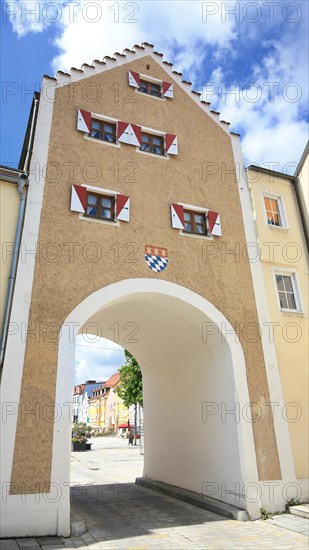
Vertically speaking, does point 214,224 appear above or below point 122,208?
above

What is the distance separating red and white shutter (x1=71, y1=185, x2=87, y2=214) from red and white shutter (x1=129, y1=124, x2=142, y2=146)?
9.27ft

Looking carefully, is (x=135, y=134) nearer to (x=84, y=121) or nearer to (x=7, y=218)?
(x=84, y=121)

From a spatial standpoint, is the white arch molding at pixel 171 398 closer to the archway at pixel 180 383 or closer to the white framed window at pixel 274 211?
the archway at pixel 180 383

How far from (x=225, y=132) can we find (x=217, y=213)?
406 centimetres

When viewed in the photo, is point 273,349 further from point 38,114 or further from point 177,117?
point 38,114

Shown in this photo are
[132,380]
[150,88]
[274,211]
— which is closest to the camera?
[274,211]

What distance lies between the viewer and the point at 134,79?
1455 cm

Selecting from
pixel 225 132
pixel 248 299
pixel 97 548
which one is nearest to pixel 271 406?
pixel 248 299

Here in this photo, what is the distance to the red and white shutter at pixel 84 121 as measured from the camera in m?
12.5

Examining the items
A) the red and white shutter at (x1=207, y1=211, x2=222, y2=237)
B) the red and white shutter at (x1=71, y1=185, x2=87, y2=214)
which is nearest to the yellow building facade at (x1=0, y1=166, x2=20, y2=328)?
the red and white shutter at (x1=71, y1=185, x2=87, y2=214)

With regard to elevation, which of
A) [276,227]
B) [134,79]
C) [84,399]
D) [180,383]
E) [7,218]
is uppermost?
[84,399]

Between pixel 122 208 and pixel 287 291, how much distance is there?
6.22 m

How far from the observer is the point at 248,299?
12.7 m

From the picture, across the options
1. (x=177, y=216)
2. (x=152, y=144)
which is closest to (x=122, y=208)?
(x=177, y=216)
